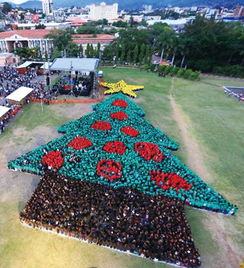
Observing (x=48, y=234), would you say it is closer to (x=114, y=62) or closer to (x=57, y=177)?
(x=57, y=177)

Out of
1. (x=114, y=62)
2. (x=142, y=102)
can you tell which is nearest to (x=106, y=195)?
(x=142, y=102)

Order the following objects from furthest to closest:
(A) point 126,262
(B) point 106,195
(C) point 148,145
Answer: (C) point 148,145 < (B) point 106,195 < (A) point 126,262

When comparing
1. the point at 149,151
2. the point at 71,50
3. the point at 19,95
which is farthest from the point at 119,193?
the point at 71,50

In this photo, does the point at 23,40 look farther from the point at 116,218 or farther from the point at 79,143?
the point at 116,218

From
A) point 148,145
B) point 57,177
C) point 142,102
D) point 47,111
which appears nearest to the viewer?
point 57,177

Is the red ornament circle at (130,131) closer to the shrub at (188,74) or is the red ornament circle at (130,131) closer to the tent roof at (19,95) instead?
the tent roof at (19,95)

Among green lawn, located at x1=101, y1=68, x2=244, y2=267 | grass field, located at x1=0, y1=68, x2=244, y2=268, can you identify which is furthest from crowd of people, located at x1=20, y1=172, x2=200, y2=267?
green lawn, located at x1=101, y1=68, x2=244, y2=267

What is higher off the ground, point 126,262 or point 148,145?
point 148,145
